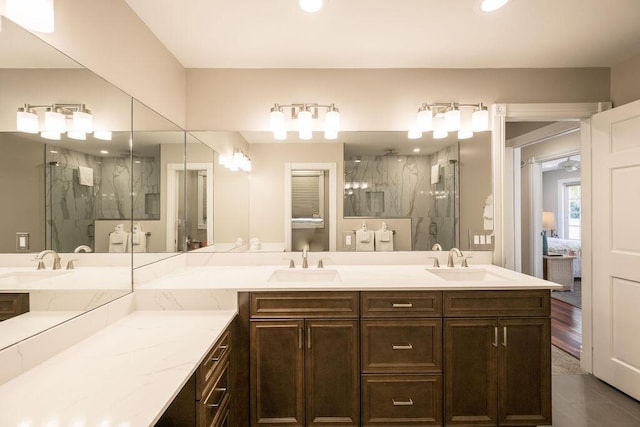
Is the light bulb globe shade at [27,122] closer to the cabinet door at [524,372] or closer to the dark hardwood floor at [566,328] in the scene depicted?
the cabinet door at [524,372]

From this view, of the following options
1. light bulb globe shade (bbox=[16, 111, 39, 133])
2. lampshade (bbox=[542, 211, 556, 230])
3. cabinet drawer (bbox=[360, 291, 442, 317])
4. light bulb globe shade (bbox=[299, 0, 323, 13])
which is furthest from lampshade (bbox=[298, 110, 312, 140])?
lampshade (bbox=[542, 211, 556, 230])

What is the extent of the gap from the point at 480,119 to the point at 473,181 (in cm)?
48

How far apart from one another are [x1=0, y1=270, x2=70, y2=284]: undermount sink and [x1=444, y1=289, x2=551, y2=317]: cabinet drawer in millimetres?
1897

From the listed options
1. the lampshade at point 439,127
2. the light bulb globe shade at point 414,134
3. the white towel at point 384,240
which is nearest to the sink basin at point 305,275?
the white towel at point 384,240

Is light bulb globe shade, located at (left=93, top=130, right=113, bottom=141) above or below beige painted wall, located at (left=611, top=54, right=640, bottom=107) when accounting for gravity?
below

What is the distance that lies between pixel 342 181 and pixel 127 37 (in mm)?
1632

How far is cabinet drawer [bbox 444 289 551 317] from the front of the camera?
6.11ft

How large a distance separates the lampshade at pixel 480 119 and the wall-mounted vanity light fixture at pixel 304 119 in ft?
3.47

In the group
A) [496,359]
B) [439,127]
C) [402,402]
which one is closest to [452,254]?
[496,359]

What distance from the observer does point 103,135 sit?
4.94 feet

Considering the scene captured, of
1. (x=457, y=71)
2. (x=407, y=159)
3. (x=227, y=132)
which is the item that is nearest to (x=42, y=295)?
(x=227, y=132)

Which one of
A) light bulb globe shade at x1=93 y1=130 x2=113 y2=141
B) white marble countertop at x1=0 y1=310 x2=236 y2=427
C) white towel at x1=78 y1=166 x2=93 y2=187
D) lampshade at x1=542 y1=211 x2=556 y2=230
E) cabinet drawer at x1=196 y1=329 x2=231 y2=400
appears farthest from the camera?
lampshade at x1=542 y1=211 x2=556 y2=230

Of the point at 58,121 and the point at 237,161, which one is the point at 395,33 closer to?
the point at 237,161

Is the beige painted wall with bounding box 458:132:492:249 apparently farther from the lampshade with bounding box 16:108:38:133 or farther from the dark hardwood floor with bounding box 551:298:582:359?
the lampshade with bounding box 16:108:38:133
